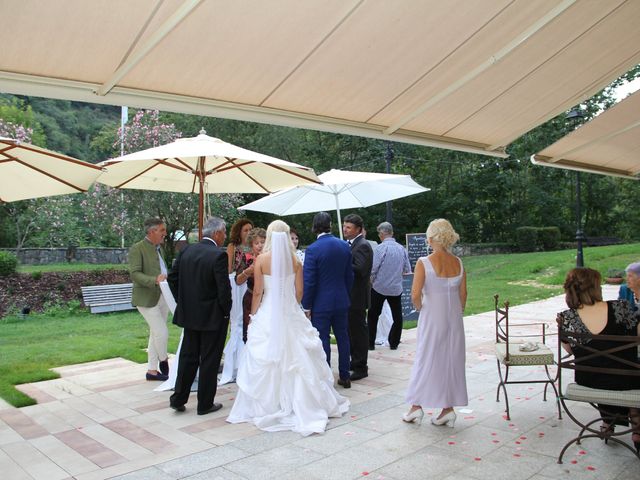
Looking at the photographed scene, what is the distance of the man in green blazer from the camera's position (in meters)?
6.10

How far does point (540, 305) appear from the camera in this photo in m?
12.5

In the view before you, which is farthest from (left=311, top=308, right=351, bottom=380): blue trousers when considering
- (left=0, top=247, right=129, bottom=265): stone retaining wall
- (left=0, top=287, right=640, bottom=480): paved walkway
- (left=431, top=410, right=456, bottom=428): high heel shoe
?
(left=0, top=247, right=129, bottom=265): stone retaining wall

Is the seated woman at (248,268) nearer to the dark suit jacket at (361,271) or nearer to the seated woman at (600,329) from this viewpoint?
the dark suit jacket at (361,271)

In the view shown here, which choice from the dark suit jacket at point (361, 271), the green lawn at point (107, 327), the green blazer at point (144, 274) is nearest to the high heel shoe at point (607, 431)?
the dark suit jacket at point (361, 271)

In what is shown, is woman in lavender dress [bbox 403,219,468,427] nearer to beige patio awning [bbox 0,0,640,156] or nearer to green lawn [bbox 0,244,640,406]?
beige patio awning [bbox 0,0,640,156]

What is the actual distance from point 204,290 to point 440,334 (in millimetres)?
A: 2148

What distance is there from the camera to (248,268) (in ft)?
19.3

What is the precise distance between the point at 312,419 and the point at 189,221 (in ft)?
46.1

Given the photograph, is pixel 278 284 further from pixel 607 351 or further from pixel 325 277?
pixel 607 351

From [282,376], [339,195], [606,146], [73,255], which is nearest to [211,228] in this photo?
[282,376]

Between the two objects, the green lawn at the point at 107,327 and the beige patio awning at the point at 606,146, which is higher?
the beige patio awning at the point at 606,146

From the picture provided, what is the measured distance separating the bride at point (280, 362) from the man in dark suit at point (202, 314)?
31cm

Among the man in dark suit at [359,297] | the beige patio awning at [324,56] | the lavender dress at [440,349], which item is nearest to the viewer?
the beige patio awning at [324,56]

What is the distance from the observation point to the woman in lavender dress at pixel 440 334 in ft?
14.6
